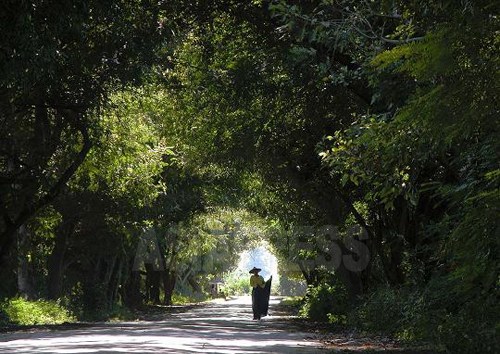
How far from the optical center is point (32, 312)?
97.1 ft

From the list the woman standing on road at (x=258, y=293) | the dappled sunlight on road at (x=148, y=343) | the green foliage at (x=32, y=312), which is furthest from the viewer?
the woman standing on road at (x=258, y=293)

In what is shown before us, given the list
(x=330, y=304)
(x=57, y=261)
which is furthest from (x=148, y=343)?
(x=57, y=261)

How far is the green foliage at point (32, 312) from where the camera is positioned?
28.1 metres

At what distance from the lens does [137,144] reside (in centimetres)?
2812

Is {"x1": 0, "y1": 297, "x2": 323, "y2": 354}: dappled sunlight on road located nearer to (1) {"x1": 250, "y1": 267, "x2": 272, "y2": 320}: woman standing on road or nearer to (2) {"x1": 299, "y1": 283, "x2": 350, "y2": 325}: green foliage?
(1) {"x1": 250, "y1": 267, "x2": 272, "y2": 320}: woman standing on road

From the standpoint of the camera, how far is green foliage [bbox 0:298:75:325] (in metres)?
28.1

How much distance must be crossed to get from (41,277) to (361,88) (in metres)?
31.5

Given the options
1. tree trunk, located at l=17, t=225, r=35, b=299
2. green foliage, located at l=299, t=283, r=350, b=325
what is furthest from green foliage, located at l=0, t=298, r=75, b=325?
green foliage, located at l=299, t=283, r=350, b=325

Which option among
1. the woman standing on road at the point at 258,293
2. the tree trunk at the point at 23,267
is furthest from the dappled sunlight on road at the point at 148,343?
the tree trunk at the point at 23,267

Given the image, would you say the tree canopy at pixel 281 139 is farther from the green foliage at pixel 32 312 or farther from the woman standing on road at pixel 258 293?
the woman standing on road at pixel 258 293

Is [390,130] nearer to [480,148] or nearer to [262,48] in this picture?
[480,148]

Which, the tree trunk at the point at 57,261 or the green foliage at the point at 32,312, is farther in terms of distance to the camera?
the tree trunk at the point at 57,261

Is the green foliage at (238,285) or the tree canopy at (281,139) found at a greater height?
the green foliage at (238,285)

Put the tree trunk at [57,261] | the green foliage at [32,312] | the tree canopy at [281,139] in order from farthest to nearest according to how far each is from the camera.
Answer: the tree trunk at [57,261] < the green foliage at [32,312] < the tree canopy at [281,139]
